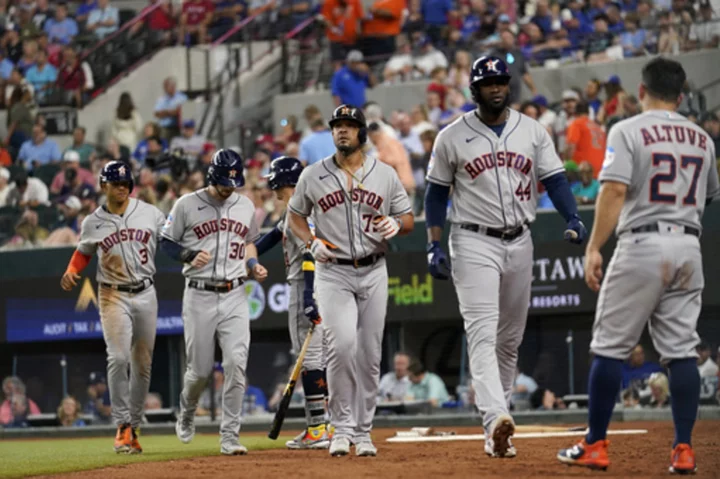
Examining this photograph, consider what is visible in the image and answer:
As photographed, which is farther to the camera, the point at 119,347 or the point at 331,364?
the point at 119,347

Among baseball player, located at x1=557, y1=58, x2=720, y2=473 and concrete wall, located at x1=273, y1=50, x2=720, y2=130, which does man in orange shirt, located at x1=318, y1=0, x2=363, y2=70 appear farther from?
baseball player, located at x1=557, y1=58, x2=720, y2=473

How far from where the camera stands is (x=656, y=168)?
6.91 metres

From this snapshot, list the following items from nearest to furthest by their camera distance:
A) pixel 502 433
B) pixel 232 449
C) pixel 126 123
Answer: pixel 502 433 → pixel 232 449 → pixel 126 123

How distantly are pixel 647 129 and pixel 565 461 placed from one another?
1727 millimetres

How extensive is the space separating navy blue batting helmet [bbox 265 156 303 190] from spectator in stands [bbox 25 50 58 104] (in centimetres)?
1438

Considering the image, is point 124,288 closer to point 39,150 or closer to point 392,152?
point 392,152

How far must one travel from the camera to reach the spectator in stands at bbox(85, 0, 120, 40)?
25.3m

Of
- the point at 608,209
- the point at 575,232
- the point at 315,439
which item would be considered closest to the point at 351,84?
the point at 315,439

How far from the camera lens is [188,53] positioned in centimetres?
2367

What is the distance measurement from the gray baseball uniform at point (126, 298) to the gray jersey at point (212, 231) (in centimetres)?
63

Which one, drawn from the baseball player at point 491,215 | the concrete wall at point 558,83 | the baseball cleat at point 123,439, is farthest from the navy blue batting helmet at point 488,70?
the concrete wall at point 558,83

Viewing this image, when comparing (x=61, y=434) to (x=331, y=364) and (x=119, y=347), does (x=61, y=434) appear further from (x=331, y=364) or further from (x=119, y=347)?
(x=331, y=364)

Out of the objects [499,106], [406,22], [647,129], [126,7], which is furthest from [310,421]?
[126,7]

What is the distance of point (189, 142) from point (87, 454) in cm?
1003
